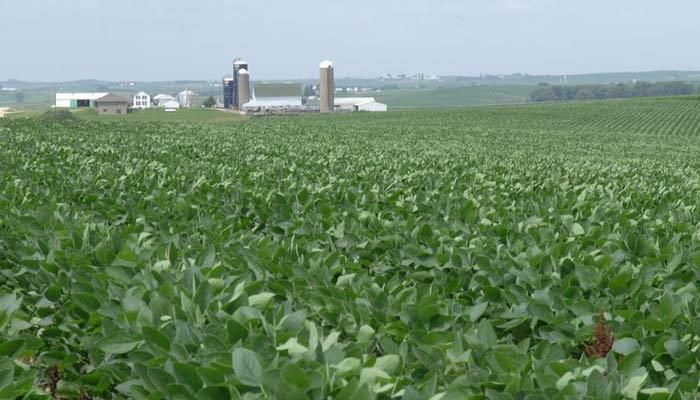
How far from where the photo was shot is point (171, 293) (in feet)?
12.3

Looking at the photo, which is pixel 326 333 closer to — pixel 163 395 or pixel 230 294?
pixel 230 294

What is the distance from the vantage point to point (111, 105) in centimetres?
11238

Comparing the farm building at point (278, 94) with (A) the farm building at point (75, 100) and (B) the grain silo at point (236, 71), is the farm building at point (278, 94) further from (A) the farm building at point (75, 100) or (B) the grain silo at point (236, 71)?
(A) the farm building at point (75, 100)

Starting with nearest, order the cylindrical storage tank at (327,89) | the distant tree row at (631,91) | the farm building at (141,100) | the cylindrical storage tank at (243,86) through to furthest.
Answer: the cylindrical storage tank at (327,89) < the cylindrical storage tank at (243,86) < the farm building at (141,100) < the distant tree row at (631,91)

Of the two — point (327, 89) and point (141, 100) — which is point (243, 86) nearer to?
point (327, 89)

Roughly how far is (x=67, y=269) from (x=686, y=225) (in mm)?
4567

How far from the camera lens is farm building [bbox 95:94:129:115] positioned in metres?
111

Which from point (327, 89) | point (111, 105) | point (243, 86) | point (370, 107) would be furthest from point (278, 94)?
point (111, 105)

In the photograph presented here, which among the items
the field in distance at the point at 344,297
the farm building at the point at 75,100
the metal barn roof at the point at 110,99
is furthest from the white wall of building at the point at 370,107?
the field in distance at the point at 344,297

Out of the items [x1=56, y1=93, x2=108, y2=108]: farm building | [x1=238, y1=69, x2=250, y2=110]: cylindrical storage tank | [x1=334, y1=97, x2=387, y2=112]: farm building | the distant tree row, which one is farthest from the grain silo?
the distant tree row

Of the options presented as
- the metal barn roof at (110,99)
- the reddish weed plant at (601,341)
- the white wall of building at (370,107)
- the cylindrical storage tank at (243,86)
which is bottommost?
the white wall of building at (370,107)

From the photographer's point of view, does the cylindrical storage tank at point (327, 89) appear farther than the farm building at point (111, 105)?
Yes

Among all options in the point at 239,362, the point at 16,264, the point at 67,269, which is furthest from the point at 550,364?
the point at 16,264

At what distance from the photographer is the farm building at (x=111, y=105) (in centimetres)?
11100
